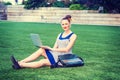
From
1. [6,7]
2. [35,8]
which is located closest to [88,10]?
[35,8]

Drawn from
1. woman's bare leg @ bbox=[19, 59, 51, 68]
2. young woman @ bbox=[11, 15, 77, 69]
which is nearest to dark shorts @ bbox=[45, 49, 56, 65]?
young woman @ bbox=[11, 15, 77, 69]

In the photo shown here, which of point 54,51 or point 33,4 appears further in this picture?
point 33,4

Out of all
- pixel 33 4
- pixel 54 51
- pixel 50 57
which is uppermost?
pixel 54 51

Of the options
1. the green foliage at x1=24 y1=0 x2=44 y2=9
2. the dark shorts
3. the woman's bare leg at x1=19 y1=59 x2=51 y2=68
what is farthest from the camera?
the green foliage at x1=24 y1=0 x2=44 y2=9

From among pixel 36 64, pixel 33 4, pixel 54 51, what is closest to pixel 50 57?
pixel 54 51

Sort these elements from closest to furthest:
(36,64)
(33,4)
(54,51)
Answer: (54,51), (36,64), (33,4)

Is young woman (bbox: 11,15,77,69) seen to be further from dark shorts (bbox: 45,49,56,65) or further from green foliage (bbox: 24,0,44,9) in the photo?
green foliage (bbox: 24,0,44,9)

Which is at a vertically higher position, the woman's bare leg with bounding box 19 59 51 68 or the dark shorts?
the dark shorts

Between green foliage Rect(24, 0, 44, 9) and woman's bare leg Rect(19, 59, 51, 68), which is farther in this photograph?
green foliage Rect(24, 0, 44, 9)

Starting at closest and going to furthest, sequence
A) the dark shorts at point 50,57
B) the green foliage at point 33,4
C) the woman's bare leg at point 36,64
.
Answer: the dark shorts at point 50,57, the woman's bare leg at point 36,64, the green foliage at point 33,4

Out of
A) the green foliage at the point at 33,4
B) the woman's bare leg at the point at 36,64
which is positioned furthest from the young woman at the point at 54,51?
the green foliage at the point at 33,4

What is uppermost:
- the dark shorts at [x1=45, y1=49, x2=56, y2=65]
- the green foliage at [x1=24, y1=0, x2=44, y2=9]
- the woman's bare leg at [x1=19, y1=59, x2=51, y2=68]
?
the dark shorts at [x1=45, y1=49, x2=56, y2=65]

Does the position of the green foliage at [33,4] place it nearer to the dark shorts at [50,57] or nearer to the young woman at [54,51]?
the young woman at [54,51]

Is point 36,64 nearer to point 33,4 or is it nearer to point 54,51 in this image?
point 54,51
